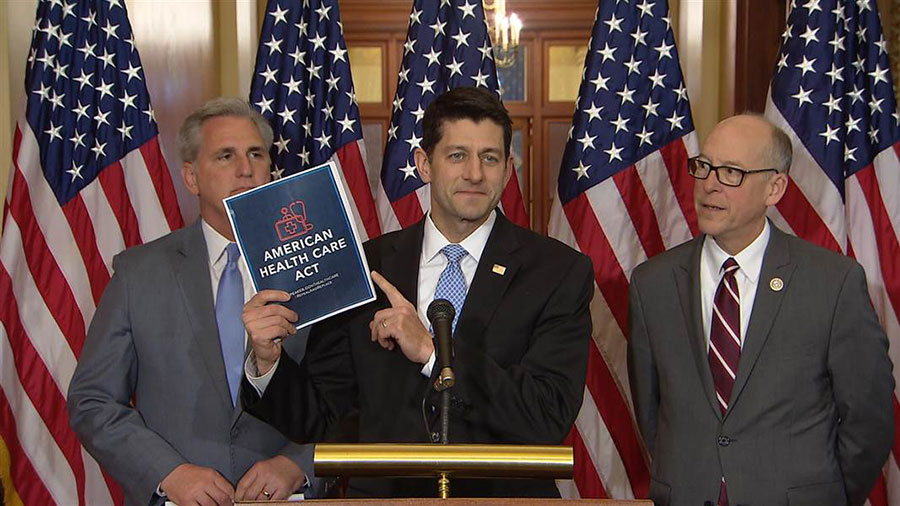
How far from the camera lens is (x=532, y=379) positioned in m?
2.13

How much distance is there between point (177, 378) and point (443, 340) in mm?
1254

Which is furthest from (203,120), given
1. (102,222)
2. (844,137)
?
(844,137)

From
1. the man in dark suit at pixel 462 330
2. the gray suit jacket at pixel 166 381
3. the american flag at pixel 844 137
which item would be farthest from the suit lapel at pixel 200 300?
the american flag at pixel 844 137

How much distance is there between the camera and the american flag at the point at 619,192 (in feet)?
11.8

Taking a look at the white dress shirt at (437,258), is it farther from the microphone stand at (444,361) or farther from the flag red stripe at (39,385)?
the flag red stripe at (39,385)

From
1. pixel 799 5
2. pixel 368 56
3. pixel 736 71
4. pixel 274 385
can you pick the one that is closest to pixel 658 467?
pixel 274 385

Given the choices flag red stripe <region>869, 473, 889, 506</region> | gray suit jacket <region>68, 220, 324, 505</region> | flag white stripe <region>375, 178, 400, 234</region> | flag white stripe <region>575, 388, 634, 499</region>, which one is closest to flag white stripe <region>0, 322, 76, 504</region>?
gray suit jacket <region>68, 220, 324, 505</region>

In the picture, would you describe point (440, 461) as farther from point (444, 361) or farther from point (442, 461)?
point (444, 361)

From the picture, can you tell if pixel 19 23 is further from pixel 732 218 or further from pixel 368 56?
pixel 368 56

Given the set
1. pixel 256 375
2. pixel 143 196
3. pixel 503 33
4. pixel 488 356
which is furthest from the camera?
pixel 503 33

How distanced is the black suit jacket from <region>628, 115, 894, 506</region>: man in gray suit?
530mm

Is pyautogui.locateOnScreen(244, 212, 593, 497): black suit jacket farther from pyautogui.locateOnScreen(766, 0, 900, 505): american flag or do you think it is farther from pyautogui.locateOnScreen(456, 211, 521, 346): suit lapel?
pyautogui.locateOnScreen(766, 0, 900, 505): american flag

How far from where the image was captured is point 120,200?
349 centimetres

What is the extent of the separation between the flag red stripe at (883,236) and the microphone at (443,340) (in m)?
2.28
